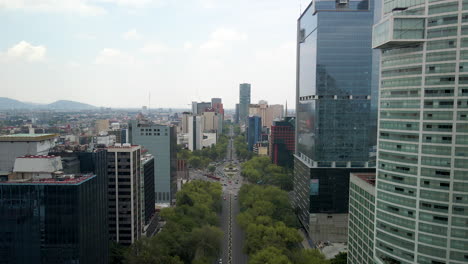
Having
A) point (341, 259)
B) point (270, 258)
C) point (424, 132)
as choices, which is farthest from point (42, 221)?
point (341, 259)

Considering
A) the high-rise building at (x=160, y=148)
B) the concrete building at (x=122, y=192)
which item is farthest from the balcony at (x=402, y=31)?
the high-rise building at (x=160, y=148)

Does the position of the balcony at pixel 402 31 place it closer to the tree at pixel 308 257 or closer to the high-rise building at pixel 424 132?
the high-rise building at pixel 424 132

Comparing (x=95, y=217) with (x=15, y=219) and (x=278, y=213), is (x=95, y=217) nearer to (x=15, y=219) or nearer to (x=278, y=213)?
(x=15, y=219)

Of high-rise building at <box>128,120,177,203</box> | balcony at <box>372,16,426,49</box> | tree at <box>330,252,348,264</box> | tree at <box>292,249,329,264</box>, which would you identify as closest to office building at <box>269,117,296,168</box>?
high-rise building at <box>128,120,177,203</box>

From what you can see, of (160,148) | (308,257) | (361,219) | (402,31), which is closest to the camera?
(402,31)

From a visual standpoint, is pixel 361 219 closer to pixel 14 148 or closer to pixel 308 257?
pixel 308 257

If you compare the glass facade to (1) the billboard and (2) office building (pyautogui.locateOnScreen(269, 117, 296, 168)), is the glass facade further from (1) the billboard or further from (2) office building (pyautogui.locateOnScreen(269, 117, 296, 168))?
(2) office building (pyautogui.locateOnScreen(269, 117, 296, 168))
